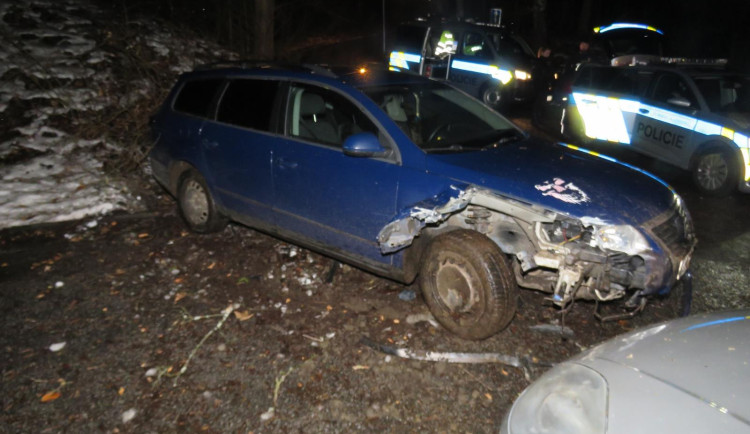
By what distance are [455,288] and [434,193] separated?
675 millimetres

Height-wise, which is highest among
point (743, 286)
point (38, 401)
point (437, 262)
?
point (437, 262)

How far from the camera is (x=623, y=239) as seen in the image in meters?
2.94

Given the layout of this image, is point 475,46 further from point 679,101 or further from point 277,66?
point 277,66

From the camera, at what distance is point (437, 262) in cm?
343

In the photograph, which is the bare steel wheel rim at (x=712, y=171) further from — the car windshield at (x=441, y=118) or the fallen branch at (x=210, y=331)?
the fallen branch at (x=210, y=331)

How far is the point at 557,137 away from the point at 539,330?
643 centimetres

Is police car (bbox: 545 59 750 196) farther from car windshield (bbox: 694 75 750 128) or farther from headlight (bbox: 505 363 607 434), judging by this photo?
headlight (bbox: 505 363 607 434)

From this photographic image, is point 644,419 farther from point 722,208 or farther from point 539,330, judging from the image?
point 722,208

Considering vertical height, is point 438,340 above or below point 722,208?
below

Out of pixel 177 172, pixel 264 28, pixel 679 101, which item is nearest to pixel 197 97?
pixel 177 172

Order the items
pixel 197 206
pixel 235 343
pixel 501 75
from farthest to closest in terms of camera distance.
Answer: pixel 501 75 → pixel 197 206 → pixel 235 343

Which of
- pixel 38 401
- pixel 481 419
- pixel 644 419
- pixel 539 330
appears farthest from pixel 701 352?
pixel 38 401

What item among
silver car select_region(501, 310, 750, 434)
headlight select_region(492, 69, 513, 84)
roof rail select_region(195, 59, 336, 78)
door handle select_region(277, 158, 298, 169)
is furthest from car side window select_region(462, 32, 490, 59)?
silver car select_region(501, 310, 750, 434)

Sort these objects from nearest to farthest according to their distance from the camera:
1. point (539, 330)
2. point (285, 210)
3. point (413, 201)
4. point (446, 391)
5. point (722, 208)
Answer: point (446, 391)
point (413, 201)
point (539, 330)
point (285, 210)
point (722, 208)
